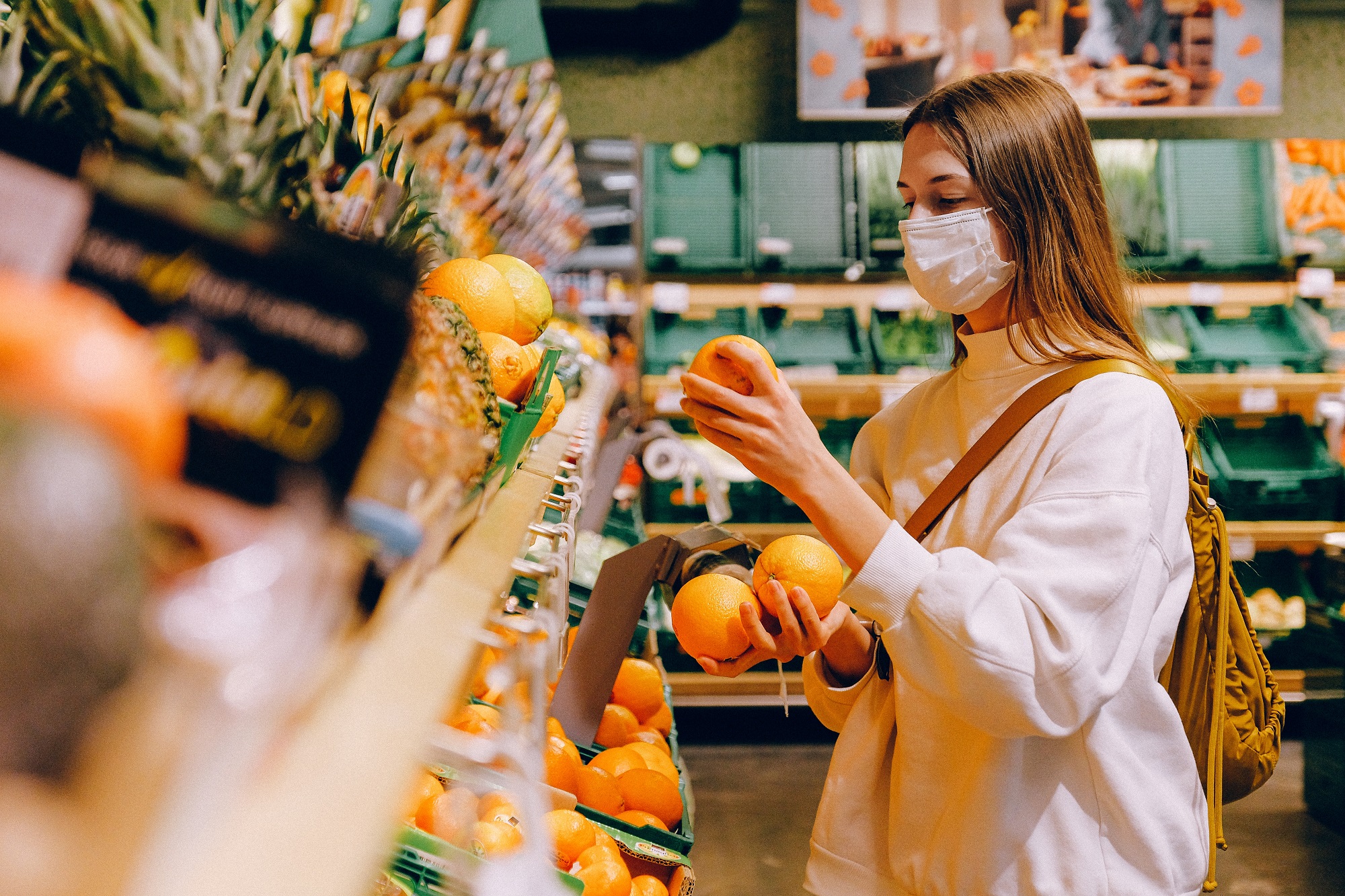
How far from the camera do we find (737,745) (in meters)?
4.21

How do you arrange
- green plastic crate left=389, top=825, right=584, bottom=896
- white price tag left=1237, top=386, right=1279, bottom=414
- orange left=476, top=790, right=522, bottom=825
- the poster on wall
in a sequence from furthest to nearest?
the poster on wall → white price tag left=1237, top=386, right=1279, bottom=414 → orange left=476, top=790, right=522, bottom=825 → green plastic crate left=389, top=825, right=584, bottom=896

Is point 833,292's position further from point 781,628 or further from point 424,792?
point 424,792

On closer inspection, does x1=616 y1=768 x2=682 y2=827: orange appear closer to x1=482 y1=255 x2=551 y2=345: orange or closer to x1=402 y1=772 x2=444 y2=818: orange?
x1=402 y1=772 x2=444 y2=818: orange

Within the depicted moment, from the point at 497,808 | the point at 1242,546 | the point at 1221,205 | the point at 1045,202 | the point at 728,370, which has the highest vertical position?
the point at 1221,205

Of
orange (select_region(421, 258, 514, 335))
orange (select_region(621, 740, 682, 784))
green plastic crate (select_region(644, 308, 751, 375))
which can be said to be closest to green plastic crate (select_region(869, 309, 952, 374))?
green plastic crate (select_region(644, 308, 751, 375))

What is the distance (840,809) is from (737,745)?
307 cm

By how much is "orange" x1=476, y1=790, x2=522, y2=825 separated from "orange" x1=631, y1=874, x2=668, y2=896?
0.31 metres

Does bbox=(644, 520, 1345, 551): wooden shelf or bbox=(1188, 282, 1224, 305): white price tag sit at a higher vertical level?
bbox=(1188, 282, 1224, 305): white price tag

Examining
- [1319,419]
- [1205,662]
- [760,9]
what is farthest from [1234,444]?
[1205,662]

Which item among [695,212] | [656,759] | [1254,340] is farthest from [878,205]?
Result: [656,759]

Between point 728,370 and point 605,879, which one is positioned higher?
point 728,370

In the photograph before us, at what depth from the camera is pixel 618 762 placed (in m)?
1.62

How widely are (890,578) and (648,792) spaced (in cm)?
80

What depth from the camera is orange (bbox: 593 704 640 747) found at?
6.02 feet
